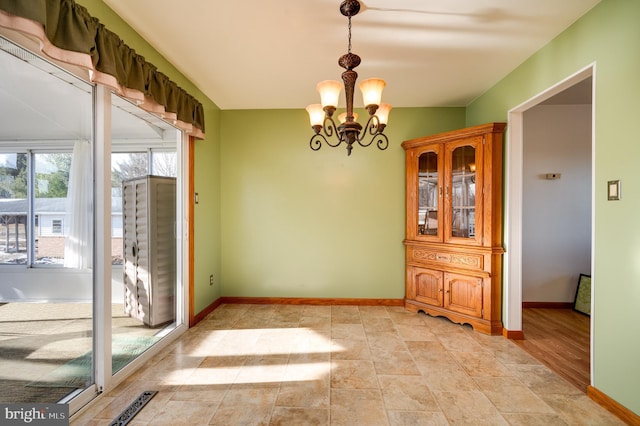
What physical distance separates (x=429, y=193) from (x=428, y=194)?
0.06ft

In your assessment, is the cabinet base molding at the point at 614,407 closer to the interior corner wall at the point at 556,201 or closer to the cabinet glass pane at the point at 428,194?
the cabinet glass pane at the point at 428,194

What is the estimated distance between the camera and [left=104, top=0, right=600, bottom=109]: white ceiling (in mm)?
1902

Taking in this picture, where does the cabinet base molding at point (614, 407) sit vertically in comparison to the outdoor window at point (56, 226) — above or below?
below

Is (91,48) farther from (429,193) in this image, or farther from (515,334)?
(515,334)

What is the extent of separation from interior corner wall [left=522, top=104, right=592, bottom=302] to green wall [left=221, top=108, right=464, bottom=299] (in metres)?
1.15

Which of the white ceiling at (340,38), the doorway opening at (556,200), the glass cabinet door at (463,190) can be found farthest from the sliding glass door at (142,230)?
the doorway opening at (556,200)

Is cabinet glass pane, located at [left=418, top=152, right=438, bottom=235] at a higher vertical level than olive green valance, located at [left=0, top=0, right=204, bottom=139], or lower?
lower

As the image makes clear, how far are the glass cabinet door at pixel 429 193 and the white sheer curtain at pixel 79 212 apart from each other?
129 inches

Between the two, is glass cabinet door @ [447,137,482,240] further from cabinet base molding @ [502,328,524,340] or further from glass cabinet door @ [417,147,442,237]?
cabinet base molding @ [502,328,524,340]

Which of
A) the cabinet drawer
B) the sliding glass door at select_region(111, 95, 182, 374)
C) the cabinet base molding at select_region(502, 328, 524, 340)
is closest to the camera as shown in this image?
the sliding glass door at select_region(111, 95, 182, 374)

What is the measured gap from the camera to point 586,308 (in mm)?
3451

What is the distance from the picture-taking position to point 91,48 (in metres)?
1.62

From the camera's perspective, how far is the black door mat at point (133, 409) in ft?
5.46

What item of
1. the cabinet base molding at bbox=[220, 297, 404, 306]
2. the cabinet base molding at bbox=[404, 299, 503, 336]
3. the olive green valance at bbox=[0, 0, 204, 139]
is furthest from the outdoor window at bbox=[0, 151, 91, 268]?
the cabinet base molding at bbox=[404, 299, 503, 336]
